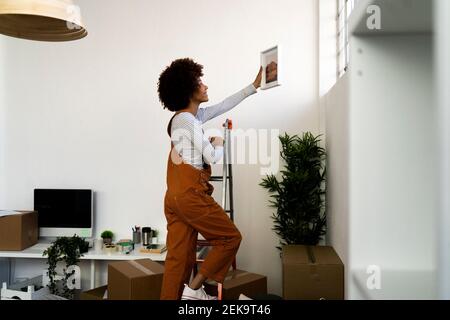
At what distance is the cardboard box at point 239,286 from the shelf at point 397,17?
6.44ft

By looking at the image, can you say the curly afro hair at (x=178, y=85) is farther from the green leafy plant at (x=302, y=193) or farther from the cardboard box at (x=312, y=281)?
the green leafy plant at (x=302, y=193)

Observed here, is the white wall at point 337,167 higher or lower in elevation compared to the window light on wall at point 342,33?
lower

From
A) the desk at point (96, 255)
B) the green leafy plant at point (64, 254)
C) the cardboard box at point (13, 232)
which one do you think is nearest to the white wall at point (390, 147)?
the desk at point (96, 255)

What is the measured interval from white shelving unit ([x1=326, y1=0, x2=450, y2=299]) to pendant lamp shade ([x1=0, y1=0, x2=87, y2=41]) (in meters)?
0.94

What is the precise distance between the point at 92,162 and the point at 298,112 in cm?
198

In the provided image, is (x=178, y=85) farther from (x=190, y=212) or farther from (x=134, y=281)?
(x=134, y=281)

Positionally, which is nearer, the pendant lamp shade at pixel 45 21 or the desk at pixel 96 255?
the pendant lamp shade at pixel 45 21

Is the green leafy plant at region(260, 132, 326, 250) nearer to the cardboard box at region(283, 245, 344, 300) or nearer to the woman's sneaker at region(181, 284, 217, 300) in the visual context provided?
the cardboard box at region(283, 245, 344, 300)

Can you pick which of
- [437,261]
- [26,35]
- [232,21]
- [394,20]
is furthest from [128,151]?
[437,261]

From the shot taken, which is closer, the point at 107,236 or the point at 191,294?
the point at 191,294

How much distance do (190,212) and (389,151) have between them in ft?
4.26

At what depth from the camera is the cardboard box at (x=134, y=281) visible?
8.61 ft

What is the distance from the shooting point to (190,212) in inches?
91.6

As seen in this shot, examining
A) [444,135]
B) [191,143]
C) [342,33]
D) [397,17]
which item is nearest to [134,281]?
[191,143]
